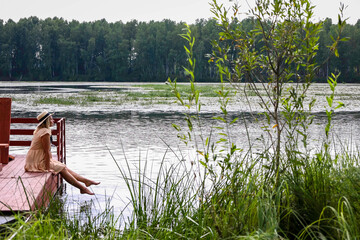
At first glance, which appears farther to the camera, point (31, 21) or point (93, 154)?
point (31, 21)

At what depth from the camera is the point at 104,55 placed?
12788cm

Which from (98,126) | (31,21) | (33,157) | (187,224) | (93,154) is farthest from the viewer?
(31,21)

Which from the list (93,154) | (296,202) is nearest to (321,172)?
(296,202)

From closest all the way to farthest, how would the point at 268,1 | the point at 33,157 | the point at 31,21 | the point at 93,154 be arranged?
the point at 268,1 < the point at 33,157 < the point at 93,154 < the point at 31,21

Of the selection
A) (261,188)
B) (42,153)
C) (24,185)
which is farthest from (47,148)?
(261,188)

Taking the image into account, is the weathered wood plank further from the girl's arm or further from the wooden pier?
the girl's arm

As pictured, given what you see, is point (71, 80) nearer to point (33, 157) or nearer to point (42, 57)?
point (42, 57)

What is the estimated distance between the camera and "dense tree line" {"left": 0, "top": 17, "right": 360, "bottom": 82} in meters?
117

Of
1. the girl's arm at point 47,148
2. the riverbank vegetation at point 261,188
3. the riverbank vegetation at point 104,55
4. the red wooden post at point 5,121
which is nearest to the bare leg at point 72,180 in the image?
the girl's arm at point 47,148

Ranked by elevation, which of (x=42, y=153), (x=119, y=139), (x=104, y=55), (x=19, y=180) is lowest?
(x=119, y=139)

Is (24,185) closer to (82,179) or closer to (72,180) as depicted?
(72,180)

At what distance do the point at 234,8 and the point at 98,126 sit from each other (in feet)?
57.1

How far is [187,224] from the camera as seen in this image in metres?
5.43

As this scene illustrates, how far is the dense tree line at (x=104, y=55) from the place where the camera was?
384 ft
